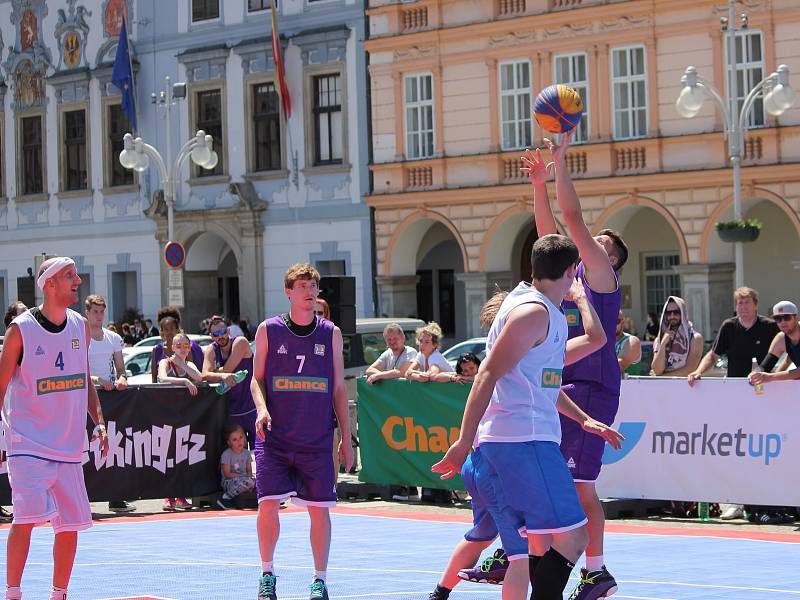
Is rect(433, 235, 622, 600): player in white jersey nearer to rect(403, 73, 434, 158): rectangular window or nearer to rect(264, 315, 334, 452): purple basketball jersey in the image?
rect(264, 315, 334, 452): purple basketball jersey

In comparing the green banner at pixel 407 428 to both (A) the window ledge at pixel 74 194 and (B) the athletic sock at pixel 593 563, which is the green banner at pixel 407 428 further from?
(A) the window ledge at pixel 74 194

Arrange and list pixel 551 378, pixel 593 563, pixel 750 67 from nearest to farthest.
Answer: pixel 551 378 → pixel 593 563 → pixel 750 67

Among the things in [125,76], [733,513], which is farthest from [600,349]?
[125,76]

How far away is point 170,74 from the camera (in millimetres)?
42031

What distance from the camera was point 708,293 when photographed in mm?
33469

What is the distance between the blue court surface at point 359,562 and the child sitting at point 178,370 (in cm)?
160

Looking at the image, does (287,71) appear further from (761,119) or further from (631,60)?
(761,119)

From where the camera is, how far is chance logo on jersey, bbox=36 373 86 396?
9.23m

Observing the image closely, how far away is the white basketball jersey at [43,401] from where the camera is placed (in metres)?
9.20

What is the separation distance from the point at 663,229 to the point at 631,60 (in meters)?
4.50

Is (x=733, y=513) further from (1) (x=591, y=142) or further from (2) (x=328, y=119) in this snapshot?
(2) (x=328, y=119)

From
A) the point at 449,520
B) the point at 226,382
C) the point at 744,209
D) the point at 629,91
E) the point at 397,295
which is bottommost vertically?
the point at 449,520

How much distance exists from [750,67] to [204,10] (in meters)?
15.5

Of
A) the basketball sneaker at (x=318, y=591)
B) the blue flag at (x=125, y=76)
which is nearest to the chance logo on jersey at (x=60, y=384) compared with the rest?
the basketball sneaker at (x=318, y=591)
